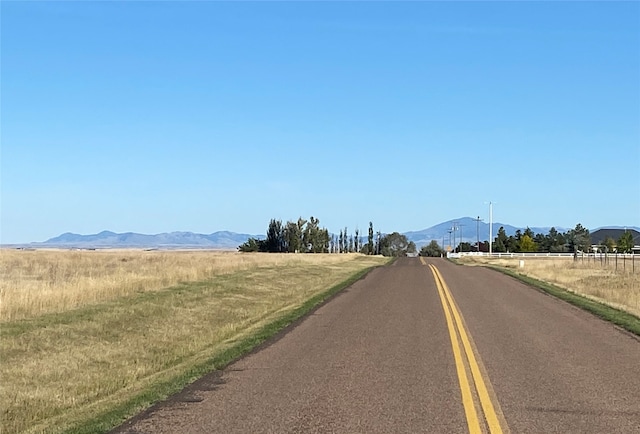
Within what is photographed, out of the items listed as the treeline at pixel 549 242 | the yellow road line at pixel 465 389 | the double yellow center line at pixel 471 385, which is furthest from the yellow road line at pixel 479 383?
the treeline at pixel 549 242

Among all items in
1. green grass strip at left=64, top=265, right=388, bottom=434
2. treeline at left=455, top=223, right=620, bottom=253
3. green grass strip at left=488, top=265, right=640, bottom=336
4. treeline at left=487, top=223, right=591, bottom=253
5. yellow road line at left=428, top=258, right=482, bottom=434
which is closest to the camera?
yellow road line at left=428, top=258, right=482, bottom=434

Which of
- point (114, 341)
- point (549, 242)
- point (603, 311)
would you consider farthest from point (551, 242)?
point (114, 341)

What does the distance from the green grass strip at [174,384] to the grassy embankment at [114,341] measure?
0.02 m

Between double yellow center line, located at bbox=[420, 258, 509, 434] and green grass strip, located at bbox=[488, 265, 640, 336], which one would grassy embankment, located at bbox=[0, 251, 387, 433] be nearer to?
double yellow center line, located at bbox=[420, 258, 509, 434]

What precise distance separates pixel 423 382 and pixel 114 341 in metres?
7.58

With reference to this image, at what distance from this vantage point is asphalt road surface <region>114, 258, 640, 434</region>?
25.4ft

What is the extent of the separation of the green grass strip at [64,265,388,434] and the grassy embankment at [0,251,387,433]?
0.02 metres

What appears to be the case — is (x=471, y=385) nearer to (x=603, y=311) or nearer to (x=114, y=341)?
(x=114, y=341)

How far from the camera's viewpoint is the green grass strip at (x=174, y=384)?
788 centimetres

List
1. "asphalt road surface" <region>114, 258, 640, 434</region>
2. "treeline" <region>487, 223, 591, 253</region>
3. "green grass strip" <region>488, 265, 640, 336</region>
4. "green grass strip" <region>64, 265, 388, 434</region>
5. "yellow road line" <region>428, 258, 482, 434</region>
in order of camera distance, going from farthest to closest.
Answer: "treeline" <region>487, 223, 591, 253</region> < "green grass strip" <region>488, 265, 640, 336</region> < "green grass strip" <region>64, 265, 388, 434</region> < "asphalt road surface" <region>114, 258, 640, 434</region> < "yellow road line" <region>428, 258, 482, 434</region>

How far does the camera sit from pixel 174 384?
10.1 m

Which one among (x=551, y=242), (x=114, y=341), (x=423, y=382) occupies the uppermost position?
(x=551, y=242)

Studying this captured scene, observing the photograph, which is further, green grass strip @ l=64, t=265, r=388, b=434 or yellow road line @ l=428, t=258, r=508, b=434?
green grass strip @ l=64, t=265, r=388, b=434

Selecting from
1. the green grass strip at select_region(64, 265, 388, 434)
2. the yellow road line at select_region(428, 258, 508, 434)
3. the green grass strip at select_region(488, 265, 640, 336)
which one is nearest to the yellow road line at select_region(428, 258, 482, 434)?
the yellow road line at select_region(428, 258, 508, 434)
